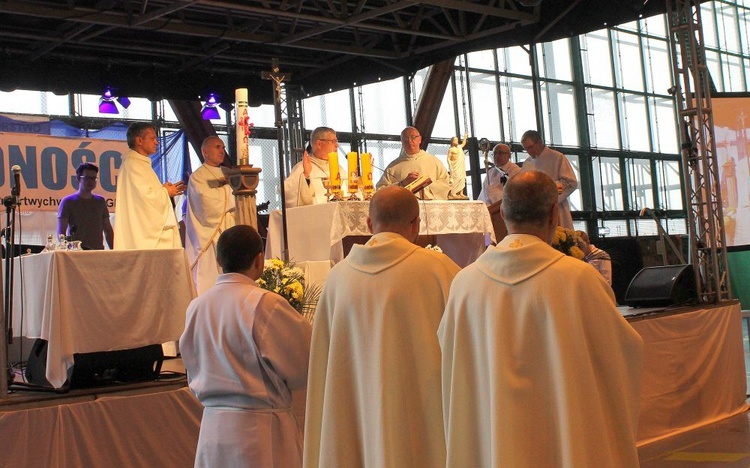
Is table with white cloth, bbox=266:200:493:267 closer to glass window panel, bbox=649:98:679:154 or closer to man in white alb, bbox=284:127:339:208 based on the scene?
man in white alb, bbox=284:127:339:208

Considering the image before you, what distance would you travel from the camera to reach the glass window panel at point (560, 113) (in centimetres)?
2022

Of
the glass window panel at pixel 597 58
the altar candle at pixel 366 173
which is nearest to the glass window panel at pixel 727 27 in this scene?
the glass window panel at pixel 597 58

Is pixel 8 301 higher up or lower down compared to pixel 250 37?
lower down

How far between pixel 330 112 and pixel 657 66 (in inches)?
441

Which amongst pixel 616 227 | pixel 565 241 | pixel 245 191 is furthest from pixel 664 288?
pixel 616 227

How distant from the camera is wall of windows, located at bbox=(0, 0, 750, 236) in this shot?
16.1 m

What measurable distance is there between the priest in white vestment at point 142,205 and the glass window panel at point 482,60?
39.7 ft

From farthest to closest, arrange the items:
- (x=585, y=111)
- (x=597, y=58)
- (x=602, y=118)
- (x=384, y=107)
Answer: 1. (x=597, y=58)
2. (x=602, y=118)
3. (x=585, y=111)
4. (x=384, y=107)

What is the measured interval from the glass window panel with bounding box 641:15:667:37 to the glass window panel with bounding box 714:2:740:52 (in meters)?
2.67

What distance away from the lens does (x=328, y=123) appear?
50.7 feet

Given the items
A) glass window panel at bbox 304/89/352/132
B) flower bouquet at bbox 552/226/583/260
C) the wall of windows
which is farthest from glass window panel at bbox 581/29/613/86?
flower bouquet at bbox 552/226/583/260

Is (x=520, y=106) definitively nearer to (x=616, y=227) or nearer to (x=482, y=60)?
(x=482, y=60)

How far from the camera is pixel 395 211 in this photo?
354 cm

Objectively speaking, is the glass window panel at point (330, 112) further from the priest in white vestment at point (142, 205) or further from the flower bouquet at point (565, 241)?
the flower bouquet at point (565, 241)
